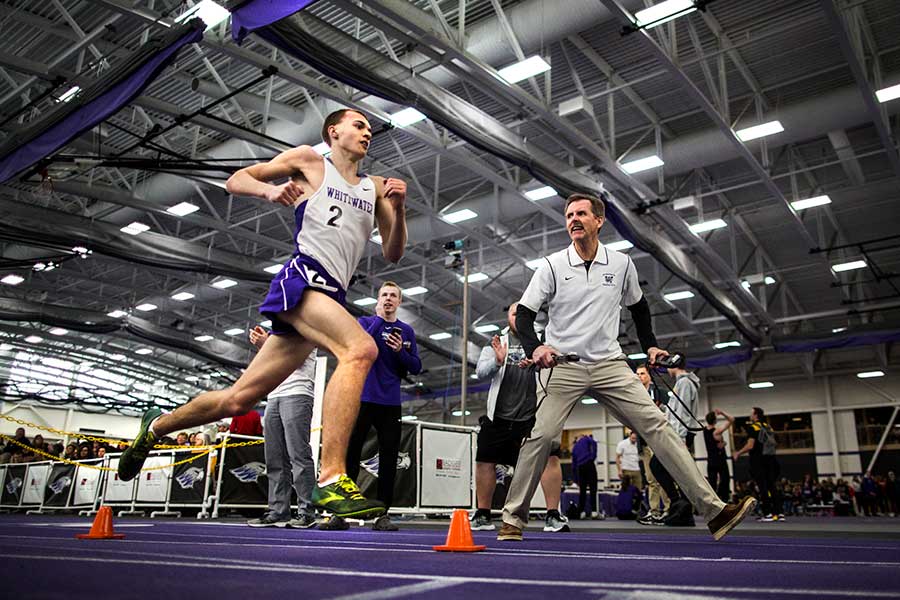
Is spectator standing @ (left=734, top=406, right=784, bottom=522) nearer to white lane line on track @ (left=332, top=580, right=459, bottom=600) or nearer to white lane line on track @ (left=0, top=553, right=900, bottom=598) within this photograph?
white lane line on track @ (left=0, top=553, right=900, bottom=598)

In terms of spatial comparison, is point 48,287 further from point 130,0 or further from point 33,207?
point 130,0

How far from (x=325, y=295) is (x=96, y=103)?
6455 millimetres

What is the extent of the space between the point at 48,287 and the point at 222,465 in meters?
16.7

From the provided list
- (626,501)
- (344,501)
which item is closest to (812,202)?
(626,501)

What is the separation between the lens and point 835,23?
7906 mm

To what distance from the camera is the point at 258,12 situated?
599 centimetres

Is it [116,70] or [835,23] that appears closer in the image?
[116,70]

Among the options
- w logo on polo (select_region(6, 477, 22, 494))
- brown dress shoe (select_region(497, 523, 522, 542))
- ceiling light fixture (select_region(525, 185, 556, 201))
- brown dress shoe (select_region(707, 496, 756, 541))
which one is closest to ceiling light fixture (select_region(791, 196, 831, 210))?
ceiling light fixture (select_region(525, 185, 556, 201))

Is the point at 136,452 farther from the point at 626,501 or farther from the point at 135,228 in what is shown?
the point at 135,228

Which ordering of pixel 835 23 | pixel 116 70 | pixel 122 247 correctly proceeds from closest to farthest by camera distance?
pixel 116 70 → pixel 835 23 → pixel 122 247

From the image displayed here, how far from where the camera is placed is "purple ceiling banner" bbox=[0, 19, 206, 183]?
6.82m

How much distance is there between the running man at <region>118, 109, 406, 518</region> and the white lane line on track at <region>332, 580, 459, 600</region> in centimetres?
85

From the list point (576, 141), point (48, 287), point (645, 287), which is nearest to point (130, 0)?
point (576, 141)

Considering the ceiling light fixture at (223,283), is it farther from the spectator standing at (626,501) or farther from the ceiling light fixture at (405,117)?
the spectator standing at (626,501)
